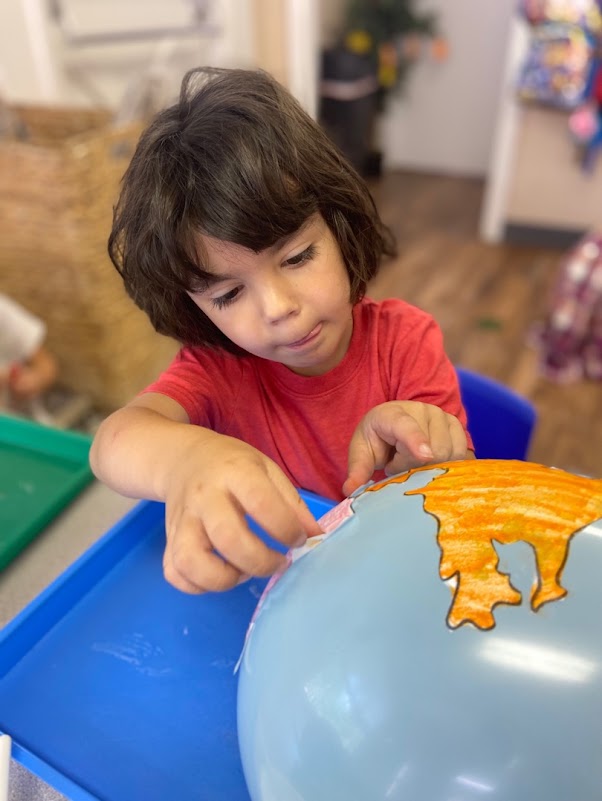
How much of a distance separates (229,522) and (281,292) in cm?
19

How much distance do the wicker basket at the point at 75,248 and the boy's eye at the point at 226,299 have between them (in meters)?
0.99

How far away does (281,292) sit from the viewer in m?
0.46

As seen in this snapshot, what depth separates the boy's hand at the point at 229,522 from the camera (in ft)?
1.12

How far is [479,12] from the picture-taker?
3580 mm

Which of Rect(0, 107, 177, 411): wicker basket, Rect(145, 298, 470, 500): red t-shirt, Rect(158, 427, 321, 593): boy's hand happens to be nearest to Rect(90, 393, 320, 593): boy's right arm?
Rect(158, 427, 321, 593): boy's hand

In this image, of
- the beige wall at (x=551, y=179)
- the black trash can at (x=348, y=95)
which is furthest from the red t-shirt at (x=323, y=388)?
the black trash can at (x=348, y=95)

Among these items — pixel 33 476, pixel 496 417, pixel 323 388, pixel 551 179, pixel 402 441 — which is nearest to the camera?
pixel 402 441

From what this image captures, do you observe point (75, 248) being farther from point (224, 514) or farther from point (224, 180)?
point (224, 514)

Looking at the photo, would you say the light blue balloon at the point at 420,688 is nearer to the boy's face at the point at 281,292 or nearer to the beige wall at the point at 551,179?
the boy's face at the point at 281,292

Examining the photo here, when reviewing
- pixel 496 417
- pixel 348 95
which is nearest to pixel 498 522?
pixel 496 417

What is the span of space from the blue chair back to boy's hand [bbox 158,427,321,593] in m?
0.55

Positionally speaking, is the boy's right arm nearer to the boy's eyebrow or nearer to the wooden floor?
the boy's eyebrow

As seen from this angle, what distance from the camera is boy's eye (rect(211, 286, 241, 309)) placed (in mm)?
477

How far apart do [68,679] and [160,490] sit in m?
0.18
